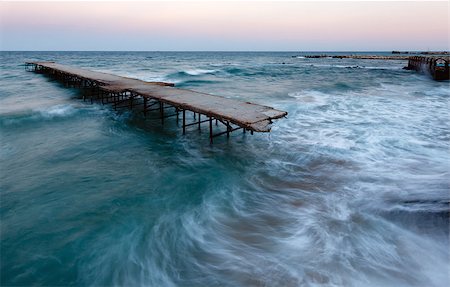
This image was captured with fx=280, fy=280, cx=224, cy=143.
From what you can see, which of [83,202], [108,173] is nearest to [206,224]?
[83,202]

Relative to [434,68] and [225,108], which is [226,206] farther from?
[434,68]

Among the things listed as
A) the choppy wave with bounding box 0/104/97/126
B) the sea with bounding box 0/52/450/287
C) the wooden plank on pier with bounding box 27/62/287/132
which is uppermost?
the wooden plank on pier with bounding box 27/62/287/132

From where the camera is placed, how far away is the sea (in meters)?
5.47

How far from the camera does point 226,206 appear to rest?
299 inches

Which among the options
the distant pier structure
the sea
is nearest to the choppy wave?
the sea

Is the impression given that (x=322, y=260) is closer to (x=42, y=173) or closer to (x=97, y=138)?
(x=42, y=173)

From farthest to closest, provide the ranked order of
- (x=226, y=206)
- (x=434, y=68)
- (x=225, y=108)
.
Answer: (x=434, y=68) < (x=225, y=108) < (x=226, y=206)

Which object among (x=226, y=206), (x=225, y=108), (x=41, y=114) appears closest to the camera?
(x=226, y=206)

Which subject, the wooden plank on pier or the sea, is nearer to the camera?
the sea

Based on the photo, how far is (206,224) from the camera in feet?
22.5

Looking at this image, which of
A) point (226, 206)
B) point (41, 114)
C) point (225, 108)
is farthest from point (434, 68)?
point (41, 114)

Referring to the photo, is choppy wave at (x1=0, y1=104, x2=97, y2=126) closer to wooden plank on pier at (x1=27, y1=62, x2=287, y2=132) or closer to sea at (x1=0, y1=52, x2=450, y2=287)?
sea at (x1=0, y1=52, x2=450, y2=287)

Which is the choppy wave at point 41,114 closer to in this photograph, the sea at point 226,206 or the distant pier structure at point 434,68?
the sea at point 226,206

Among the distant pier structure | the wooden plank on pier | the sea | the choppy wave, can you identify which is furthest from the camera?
the distant pier structure
